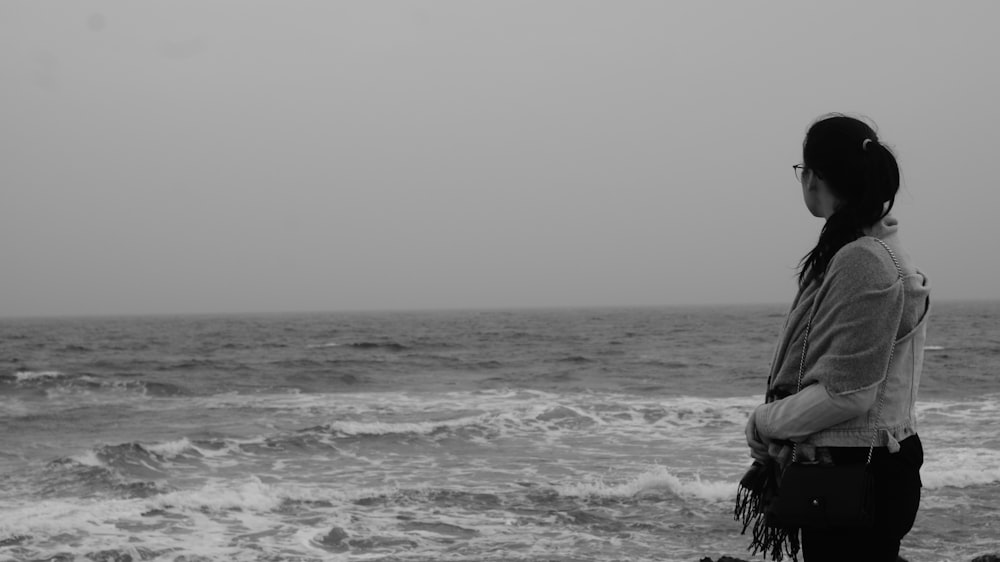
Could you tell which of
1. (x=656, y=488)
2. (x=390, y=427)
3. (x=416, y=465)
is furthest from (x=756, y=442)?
(x=390, y=427)

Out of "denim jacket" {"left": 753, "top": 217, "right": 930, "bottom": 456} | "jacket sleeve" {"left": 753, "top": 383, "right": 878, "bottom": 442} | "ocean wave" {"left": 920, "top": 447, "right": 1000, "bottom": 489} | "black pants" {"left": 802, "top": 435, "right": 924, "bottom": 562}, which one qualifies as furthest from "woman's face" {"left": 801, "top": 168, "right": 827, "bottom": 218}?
"ocean wave" {"left": 920, "top": 447, "right": 1000, "bottom": 489}

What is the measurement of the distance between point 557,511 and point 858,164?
738cm

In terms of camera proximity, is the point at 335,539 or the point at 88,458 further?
the point at 88,458

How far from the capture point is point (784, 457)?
1929 millimetres

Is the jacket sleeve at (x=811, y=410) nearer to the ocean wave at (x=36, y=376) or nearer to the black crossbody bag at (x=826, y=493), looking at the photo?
the black crossbody bag at (x=826, y=493)

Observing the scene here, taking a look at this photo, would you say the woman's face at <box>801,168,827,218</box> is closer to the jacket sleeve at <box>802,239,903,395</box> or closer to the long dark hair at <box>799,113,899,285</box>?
the long dark hair at <box>799,113,899,285</box>

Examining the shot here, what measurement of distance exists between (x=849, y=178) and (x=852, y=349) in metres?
0.39

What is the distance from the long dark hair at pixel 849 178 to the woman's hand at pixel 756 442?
1.06 feet

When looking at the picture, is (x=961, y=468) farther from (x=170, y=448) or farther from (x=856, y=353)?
(x=170, y=448)

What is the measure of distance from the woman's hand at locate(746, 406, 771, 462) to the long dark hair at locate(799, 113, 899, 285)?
0.32m

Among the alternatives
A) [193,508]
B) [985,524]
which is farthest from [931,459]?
[193,508]

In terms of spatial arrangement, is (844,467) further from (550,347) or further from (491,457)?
(550,347)

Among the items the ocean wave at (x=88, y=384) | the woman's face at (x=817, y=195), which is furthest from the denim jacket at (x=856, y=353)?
the ocean wave at (x=88, y=384)

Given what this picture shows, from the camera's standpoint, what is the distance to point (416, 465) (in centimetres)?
1184
